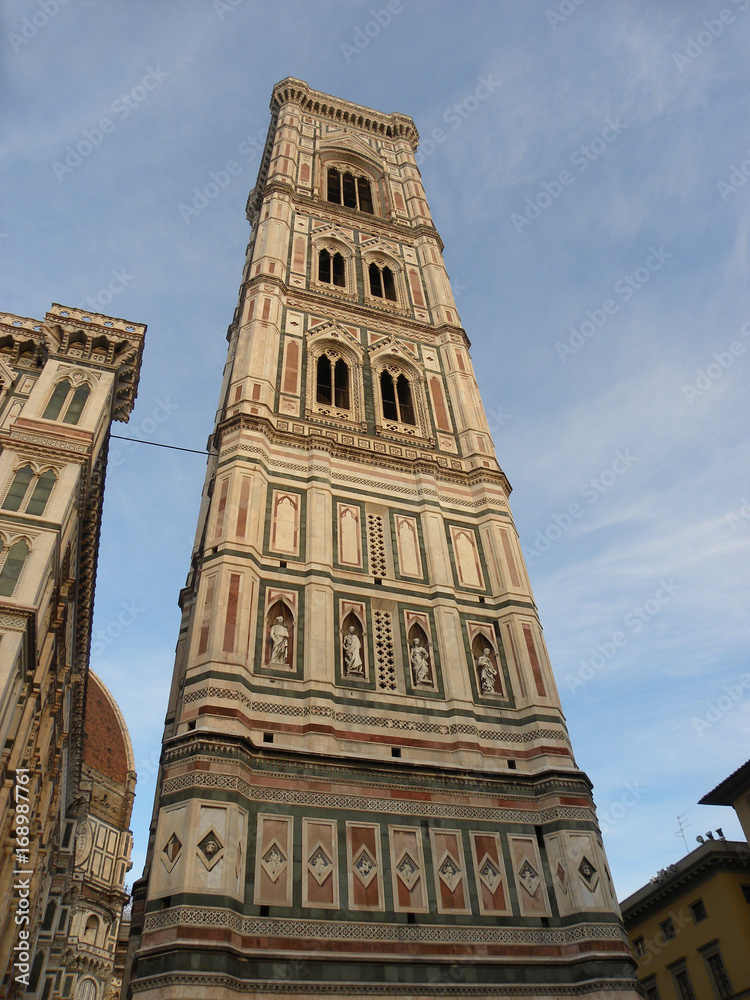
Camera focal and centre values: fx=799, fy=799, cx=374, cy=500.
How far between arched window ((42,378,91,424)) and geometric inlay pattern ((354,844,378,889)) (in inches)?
330

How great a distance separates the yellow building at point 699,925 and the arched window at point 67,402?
1731 cm

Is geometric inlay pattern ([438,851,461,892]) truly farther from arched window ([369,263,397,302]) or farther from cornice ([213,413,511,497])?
arched window ([369,263,397,302])

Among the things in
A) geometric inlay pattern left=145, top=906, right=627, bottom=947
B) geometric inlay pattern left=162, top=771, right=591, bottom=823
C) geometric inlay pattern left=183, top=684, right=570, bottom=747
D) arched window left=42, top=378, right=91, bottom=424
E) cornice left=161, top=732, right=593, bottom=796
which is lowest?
geometric inlay pattern left=145, top=906, right=627, bottom=947

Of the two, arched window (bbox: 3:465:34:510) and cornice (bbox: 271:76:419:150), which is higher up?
cornice (bbox: 271:76:419:150)

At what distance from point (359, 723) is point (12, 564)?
5.43 meters

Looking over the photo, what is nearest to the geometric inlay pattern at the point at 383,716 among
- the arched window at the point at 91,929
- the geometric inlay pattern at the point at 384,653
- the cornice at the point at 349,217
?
the geometric inlay pattern at the point at 384,653

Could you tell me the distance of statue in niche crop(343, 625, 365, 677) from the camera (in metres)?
12.7

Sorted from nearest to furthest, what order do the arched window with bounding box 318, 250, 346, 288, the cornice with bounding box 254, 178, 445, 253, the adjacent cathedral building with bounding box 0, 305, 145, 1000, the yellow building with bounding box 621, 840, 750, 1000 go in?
the adjacent cathedral building with bounding box 0, 305, 145, 1000 → the yellow building with bounding box 621, 840, 750, 1000 → the arched window with bounding box 318, 250, 346, 288 → the cornice with bounding box 254, 178, 445, 253

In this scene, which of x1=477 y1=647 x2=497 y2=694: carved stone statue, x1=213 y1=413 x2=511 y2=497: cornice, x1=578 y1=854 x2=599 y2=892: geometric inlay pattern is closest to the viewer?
x1=578 y1=854 x2=599 y2=892: geometric inlay pattern

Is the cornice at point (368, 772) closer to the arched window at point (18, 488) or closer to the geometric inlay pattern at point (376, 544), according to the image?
the geometric inlay pattern at point (376, 544)

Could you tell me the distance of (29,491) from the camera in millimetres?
12094

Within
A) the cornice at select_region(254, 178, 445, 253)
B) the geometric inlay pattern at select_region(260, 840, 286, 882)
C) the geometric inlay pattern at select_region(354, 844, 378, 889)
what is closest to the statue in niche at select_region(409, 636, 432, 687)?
the geometric inlay pattern at select_region(354, 844, 378, 889)

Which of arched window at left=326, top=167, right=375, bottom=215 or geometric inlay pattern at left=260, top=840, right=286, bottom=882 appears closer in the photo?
geometric inlay pattern at left=260, top=840, right=286, bottom=882

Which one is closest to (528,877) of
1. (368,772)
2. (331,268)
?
(368,772)
